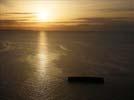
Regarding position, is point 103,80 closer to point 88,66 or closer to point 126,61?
point 88,66

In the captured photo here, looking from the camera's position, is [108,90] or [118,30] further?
[118,30]

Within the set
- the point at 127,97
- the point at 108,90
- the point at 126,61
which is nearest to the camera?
the point at 127,97

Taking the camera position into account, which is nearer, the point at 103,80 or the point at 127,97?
the point at 127,97

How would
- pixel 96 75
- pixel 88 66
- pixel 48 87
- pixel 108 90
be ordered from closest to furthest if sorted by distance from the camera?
pixel 108 90 < pixel 48 87 < pixel 96 75 < pixel 88 66

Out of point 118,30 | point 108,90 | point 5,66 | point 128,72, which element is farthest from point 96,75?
point 118,30

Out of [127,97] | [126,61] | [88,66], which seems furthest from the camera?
[126,61]

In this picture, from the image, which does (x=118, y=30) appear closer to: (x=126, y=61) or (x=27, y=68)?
(x=126, y=61)

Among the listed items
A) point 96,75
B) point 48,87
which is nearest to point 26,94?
point 48,87

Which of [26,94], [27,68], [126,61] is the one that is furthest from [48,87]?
[126,61]

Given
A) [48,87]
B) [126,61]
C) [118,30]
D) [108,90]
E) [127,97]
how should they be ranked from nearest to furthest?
[127,97]
[108,90]
[48,87]
[126,61]
[118,30]
